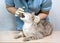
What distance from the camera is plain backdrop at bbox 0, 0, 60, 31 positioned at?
1.16 meters

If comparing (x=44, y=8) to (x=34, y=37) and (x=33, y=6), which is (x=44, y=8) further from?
(x=34, y=37)

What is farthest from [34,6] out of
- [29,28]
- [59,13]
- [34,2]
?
[59,13]

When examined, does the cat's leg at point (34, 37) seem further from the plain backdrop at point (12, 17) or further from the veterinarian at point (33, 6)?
the plain backdrop at point (12, 17)

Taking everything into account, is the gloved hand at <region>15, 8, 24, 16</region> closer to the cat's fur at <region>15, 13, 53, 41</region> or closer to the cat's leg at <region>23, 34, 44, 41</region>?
the cat's fur at <region>15, 13, 53, 41</region>

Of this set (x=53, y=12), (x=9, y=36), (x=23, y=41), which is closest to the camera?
(x=23, y=41)

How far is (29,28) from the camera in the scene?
3.07 feet

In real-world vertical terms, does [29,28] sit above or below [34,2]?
below

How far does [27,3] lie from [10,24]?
26 cm

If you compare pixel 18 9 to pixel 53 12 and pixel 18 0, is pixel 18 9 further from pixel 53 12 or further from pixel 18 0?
pixel 53 12

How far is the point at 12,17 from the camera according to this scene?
3.85ft

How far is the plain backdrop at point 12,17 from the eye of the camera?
1.16m

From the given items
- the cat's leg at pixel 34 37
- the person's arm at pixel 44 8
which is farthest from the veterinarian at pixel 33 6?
the cat's leg at pixel 34 37

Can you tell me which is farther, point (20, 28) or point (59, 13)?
point (59, 13)

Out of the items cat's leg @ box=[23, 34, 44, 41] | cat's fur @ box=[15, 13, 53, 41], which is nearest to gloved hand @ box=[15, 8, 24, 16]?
cat's fur @ box=[15, 13, 53, 41]
